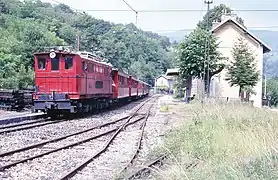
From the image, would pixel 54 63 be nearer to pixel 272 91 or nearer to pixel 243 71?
pixel 243 71

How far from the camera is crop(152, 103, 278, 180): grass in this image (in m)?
5.74

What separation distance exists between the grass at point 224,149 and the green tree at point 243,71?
2098 centimetres

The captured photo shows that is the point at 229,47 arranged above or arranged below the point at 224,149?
above

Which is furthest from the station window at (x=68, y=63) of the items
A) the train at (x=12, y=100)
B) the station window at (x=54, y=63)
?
the train at (x=12, y=100)

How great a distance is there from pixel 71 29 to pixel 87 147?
3135 inches

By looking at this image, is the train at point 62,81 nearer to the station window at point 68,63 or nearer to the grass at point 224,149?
the station window at point 68,63

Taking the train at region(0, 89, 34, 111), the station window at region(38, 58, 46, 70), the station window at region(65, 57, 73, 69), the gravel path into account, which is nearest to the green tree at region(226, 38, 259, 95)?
the train at region(0, 89, 34, 111)

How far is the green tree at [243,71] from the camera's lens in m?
35.1

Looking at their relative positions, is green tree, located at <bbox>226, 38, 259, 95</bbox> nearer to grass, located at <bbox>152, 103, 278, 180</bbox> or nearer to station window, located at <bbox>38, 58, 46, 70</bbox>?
station window, located at <bbox>38, 58, 46, 70</bbox>

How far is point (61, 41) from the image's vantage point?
78.3m

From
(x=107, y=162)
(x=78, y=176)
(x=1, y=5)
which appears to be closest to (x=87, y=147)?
(x=107, y=162)

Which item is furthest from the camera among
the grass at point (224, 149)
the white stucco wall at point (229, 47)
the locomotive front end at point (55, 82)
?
the white stucco wall at point (229, 47)

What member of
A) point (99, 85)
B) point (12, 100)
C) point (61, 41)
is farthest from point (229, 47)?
point (61, 41)

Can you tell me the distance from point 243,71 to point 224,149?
2695cm
